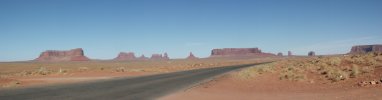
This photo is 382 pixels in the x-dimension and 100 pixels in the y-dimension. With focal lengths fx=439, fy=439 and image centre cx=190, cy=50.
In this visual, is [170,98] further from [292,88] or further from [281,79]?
[281,79]

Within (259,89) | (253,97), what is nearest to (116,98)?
(253,97)

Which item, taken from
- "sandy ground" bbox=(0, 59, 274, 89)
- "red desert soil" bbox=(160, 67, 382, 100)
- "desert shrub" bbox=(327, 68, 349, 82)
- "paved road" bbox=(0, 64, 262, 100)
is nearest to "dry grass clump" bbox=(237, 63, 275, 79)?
"red desert soil" bbox=(160, 67, 382, 100)

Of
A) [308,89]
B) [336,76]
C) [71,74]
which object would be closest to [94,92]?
[308,89]

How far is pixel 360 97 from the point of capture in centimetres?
1352

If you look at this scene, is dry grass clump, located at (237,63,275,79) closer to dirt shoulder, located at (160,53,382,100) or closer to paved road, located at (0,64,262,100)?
dirt shoulder, located at (160,53,382,100)

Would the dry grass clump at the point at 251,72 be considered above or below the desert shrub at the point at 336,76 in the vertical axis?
below

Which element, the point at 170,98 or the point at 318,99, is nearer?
the point at 318,99

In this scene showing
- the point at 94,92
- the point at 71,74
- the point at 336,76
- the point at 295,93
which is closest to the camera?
the point at 295,93

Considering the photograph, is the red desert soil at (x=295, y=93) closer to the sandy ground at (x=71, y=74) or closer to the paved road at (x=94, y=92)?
the paved road at (x=94, y=92)

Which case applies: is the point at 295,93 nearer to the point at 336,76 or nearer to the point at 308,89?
the point at 308,89

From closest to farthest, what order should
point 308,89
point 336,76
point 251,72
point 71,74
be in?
point 308,89, point 336,76, point 251,72, point 71,74

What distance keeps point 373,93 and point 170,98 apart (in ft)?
23.7

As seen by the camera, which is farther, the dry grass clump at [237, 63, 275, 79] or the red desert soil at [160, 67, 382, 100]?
the dry grass clump at [237, 63, 275, 79]

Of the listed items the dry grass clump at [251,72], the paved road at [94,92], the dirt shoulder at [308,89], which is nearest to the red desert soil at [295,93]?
the dirt shoulder at [308,89]
